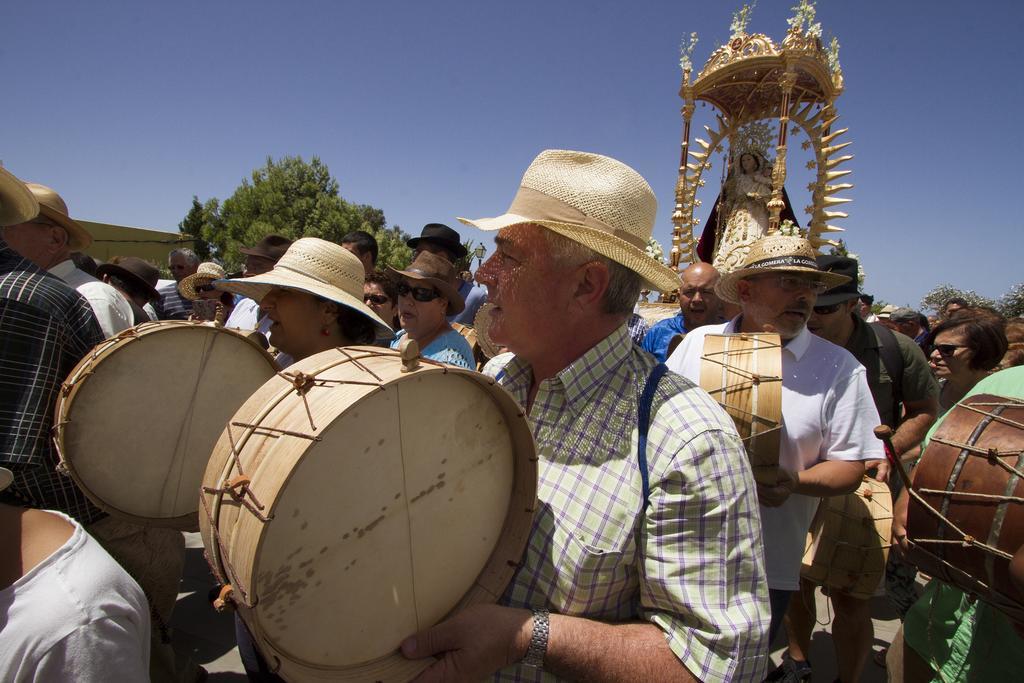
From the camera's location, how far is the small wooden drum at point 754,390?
6.54 feet

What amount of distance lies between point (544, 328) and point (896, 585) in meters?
2.70

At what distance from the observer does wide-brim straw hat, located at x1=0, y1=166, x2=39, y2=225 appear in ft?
6.02

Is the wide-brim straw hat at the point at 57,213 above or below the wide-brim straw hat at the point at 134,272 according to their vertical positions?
above

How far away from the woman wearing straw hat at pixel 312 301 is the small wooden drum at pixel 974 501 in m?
2.09

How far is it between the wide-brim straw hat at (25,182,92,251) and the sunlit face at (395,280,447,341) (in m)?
1.82

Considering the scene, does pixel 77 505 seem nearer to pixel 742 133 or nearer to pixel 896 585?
pixel 896 585

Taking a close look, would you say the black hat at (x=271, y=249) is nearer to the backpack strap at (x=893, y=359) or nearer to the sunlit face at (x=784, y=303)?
the sunlit face at (x=784, y=303)

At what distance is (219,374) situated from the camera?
194 centimetres

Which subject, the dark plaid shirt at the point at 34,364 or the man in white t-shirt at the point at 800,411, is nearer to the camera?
the dark plaid shirt at the point at 34,364

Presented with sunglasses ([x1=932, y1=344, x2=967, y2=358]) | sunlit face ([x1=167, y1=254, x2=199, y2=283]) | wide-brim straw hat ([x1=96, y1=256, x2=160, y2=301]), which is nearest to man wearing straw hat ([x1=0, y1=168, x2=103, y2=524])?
wide-brim straw hat ([x1=96, y1=256, x2=160, y2=301])

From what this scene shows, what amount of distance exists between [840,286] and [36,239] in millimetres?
4640

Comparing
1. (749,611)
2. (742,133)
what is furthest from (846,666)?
(742,133)

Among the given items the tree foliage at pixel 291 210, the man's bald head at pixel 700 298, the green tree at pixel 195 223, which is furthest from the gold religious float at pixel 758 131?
the green tree at pixel 195 223

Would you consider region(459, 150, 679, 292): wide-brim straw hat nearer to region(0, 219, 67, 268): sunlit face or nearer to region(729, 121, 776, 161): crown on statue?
region(0, 219, 67, 268): sunlit face
